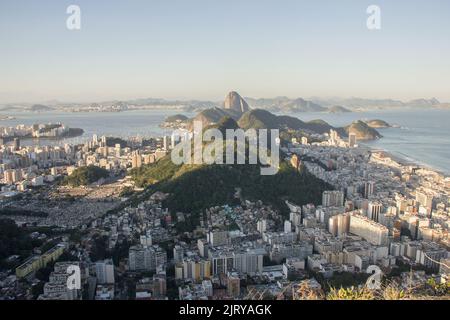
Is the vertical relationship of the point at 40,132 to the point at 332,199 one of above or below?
above

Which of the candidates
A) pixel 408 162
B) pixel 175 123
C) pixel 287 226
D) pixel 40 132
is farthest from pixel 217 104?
pixel 287 226

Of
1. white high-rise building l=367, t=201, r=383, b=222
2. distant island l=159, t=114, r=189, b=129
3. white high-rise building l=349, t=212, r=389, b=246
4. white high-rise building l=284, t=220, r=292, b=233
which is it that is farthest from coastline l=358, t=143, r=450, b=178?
distant island l=159, t=114, r=189, b=129

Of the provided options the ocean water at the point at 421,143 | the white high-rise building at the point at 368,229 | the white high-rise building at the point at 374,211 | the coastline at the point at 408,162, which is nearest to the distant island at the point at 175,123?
the ocean water at the point at 421,143

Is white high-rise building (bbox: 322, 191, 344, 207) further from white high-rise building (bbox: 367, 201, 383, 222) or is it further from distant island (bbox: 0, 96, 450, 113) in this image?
distant island (bbox: 0, 96, 450, 113)

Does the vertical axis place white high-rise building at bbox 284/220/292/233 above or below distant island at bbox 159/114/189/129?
below

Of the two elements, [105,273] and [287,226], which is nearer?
[105,273]

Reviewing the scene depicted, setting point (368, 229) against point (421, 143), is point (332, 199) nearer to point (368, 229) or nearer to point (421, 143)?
point (368, 229)

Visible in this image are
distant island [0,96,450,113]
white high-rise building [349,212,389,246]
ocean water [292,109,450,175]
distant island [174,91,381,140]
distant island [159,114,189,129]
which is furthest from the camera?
distant island [0,96,450,113]

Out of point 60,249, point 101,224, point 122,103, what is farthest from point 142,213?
point 122,103

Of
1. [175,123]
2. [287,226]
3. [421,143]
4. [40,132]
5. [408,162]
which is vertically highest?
[175,123]

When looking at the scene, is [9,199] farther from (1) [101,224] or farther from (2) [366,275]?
(2) [366,275]

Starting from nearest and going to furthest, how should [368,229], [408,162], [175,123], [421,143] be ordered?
[368,229], [408,162], [421,143], [175,123]

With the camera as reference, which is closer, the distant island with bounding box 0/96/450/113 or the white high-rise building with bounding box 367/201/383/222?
the white high-rise building with bounding box 367/201/383/222
